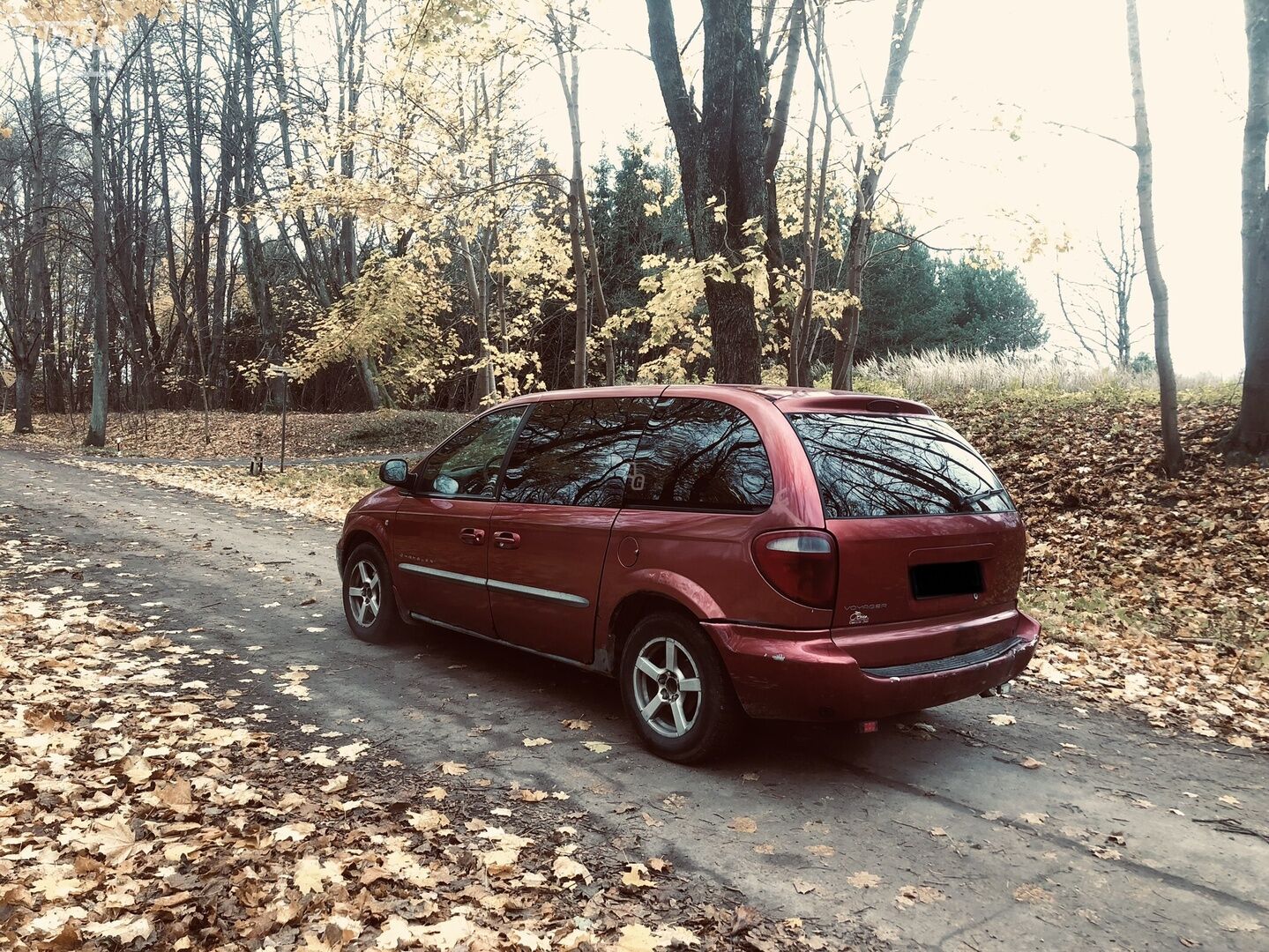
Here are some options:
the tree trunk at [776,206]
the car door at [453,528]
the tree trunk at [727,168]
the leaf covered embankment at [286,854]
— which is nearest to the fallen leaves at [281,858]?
the leaf covered embankment at [286,854]

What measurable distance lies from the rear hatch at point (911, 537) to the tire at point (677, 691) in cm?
61

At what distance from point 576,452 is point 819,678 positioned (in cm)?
184

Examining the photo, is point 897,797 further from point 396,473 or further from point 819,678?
point 396,473

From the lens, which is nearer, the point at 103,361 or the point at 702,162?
the point at 702,162

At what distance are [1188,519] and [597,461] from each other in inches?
301

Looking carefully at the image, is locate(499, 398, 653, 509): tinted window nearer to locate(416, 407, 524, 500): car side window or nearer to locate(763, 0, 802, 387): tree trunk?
locate(416, 407, 524, 500): car side window

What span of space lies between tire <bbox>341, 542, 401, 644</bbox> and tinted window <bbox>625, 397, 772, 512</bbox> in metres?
2.45

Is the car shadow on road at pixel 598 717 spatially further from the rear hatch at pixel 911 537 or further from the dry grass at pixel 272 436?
the dry grass at pixel 272 436

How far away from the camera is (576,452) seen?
4730mm

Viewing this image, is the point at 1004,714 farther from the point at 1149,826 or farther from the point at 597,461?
the point at 597,461

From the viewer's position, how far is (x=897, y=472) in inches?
155

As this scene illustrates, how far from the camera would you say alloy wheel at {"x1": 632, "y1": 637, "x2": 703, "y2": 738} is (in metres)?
4.00

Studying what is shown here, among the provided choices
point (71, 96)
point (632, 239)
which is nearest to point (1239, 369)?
point (632, 239)

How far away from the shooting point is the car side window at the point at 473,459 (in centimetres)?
523
